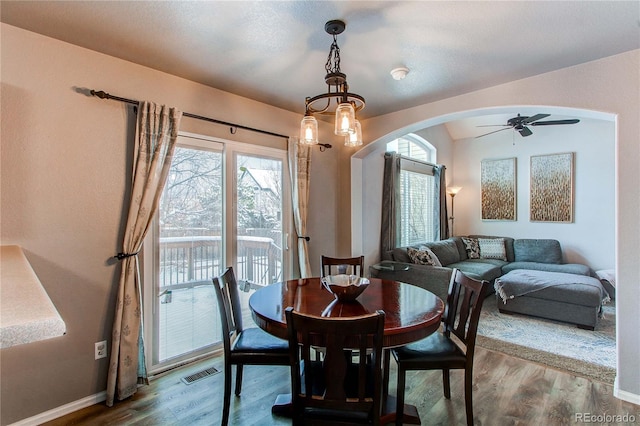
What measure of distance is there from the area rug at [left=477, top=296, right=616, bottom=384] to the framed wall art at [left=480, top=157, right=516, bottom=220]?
237 centimetres

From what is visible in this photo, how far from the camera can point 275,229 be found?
135 inches

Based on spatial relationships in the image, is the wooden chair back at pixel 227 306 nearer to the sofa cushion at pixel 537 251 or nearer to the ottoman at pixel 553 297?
the ottoman at pixel 553 297

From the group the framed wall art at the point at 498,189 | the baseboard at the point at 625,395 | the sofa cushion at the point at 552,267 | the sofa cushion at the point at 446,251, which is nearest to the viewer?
the baseboard at the point at 625,395

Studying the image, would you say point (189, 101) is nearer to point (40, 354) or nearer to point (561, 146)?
point (40, 354)

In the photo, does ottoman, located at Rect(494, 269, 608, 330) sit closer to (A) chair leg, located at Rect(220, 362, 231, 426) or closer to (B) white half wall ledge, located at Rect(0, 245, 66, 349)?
(A) chair leg, located at Rect(220, 362, 231, 426)

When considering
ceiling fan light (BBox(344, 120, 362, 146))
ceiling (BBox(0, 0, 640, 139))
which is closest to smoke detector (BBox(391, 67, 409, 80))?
ceiling (BBox(0, 0, 640, 139))

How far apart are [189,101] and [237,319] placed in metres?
1.89

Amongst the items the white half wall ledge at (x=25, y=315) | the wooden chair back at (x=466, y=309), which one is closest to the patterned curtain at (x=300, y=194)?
the wooden chair back at (x=466, y=309)

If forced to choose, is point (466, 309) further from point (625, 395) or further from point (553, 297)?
point (553, 297)

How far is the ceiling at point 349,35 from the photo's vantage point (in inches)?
68.8

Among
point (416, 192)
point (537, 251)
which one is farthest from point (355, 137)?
point (537, 251)

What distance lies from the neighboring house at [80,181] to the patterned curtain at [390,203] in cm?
211

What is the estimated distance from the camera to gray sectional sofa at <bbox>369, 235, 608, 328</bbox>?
12.0 ft

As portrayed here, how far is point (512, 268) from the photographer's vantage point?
518 centimetres
